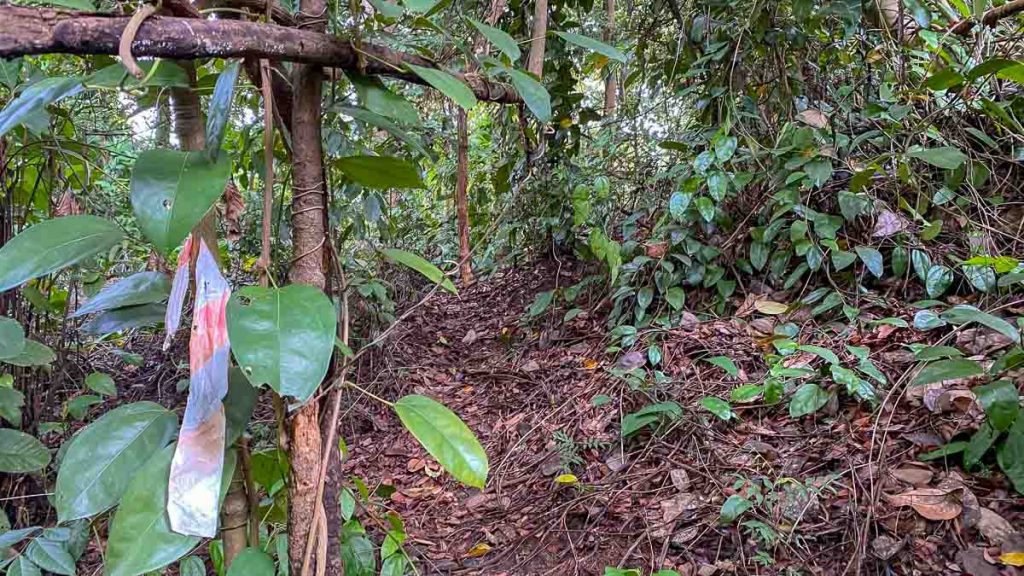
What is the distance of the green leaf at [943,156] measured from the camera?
1667 millimetres

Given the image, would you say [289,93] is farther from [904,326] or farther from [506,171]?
[506,171]

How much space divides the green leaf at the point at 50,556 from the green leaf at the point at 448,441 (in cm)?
73

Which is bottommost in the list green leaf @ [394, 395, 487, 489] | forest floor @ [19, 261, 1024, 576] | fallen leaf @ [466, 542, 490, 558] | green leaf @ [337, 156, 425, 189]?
fallen leaf @ [466, 542, 490, 558]

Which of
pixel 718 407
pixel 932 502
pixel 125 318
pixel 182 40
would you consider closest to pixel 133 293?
pixel 125 318

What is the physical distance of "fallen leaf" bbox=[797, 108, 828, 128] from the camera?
2023mm

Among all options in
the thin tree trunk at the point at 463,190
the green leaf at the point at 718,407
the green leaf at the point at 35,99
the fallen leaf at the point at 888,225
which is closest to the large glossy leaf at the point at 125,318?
the green leaf at the point at 35,99

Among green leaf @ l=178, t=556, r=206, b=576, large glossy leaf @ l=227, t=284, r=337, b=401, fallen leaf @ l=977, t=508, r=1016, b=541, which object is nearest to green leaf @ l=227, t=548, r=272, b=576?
large glossy leaf @ l=227, t=284, r=337, b=401

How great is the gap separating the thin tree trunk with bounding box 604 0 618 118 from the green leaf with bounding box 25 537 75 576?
2467mm

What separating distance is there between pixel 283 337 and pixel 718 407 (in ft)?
4.12

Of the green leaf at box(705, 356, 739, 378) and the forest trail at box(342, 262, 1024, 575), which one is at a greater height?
the green leaf at box(705, 356, 739, 378)

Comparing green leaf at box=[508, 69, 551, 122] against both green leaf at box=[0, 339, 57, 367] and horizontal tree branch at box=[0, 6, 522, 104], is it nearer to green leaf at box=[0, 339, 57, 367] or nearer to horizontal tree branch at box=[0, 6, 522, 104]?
horizontal tree branch at box=[0, 6, 522, 104]

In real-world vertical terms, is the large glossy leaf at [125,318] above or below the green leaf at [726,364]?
above

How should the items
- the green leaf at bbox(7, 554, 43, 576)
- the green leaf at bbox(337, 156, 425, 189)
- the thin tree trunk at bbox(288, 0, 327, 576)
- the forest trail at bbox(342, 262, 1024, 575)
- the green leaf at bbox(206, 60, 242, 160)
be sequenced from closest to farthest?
the green leaf at bbox(206, 60, 242, 160), the thin tree trunk at bbox(288, 0, 327, 576), the green leaf at bbox(337, 156, 425, 189), the green leaf at bbox(7, 554, 43, 576), the forest trail at bbox(342, 262, 1024, 575)

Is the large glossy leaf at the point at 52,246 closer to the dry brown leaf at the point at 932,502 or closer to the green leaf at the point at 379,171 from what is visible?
the green leaf at the point at 379,171
